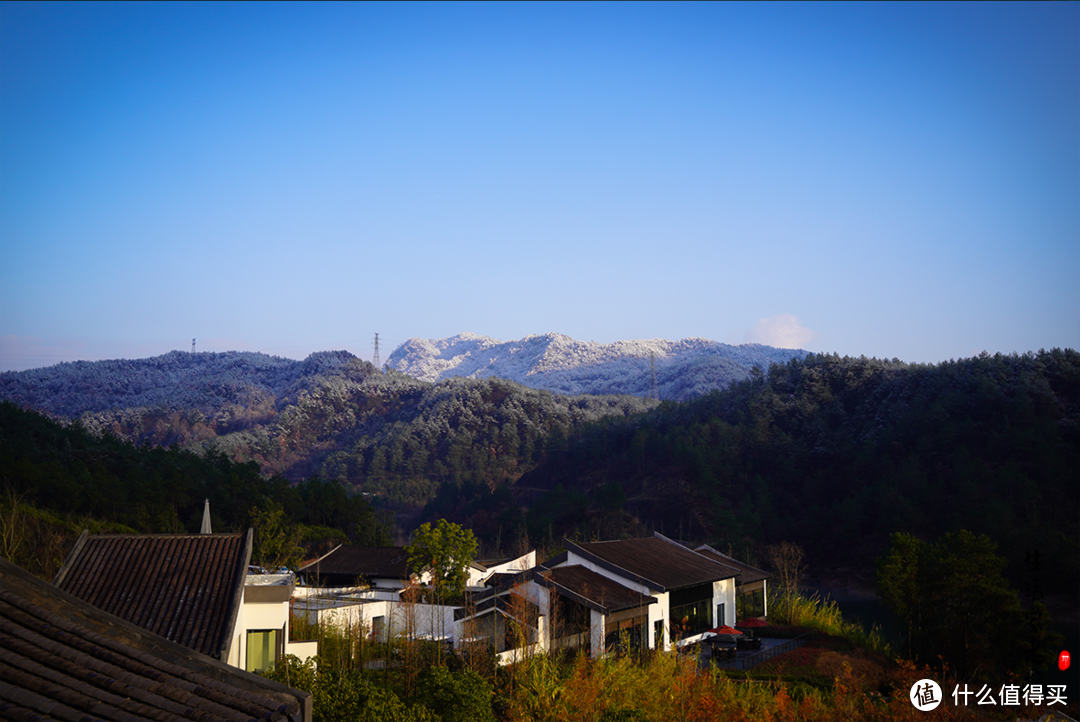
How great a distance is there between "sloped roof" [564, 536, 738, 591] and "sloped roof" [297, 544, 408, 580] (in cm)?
834

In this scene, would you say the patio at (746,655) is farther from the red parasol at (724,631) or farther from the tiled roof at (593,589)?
the tiled roof at (593,589)

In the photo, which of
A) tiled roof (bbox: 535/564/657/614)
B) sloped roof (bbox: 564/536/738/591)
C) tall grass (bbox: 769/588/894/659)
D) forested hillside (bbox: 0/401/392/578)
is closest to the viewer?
tiled roof (bbox: 535/564/657/614)

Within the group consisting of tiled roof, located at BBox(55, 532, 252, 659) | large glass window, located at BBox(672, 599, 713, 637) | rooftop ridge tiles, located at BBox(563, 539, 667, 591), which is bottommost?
large glass window, located at BBox(672, 599, 713, 637)

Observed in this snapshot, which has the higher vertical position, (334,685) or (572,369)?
(572,369)

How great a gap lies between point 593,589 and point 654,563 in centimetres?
471

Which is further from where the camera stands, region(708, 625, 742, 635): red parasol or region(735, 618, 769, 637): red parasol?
region(735, 618, 769, 637): red parasol

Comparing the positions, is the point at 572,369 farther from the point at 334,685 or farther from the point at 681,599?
the point at 334,685

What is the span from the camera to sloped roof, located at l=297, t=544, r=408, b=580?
2895cm

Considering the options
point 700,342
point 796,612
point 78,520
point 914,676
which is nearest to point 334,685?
point 914,676

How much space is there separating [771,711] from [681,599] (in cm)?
972

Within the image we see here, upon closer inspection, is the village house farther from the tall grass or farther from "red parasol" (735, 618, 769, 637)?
the tall grass

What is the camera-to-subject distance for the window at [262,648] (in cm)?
1344

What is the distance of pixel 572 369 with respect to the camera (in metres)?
155

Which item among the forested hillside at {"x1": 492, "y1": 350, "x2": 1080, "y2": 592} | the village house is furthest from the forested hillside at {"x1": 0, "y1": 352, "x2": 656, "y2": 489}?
the village house
